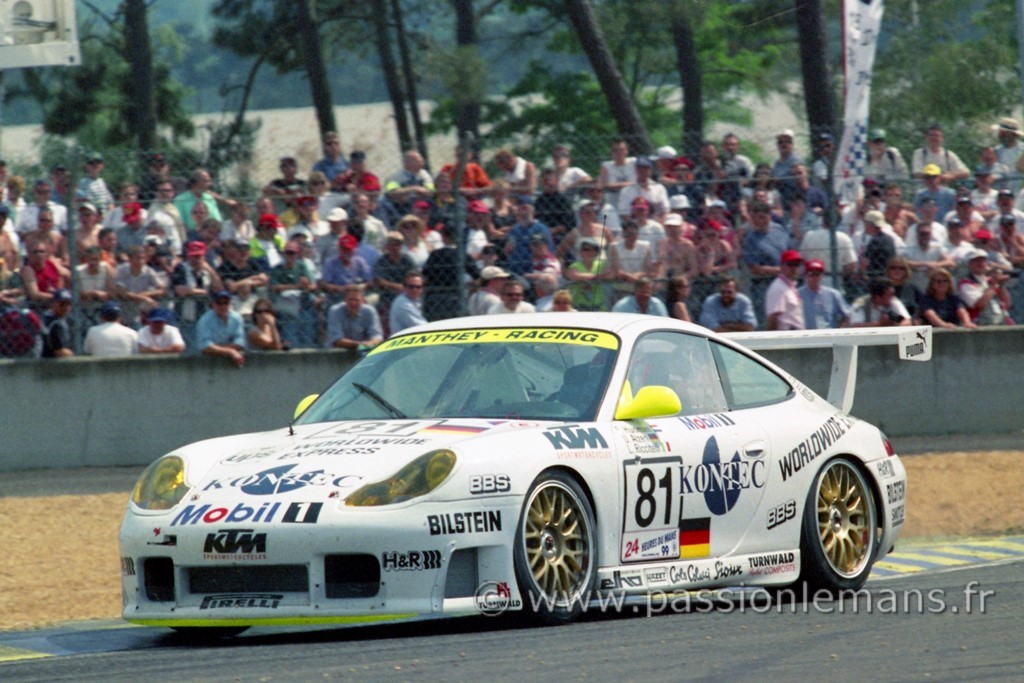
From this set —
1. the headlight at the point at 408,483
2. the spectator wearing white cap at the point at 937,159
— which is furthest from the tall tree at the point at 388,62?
the headlight at the point at 408,483

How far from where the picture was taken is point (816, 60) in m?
21.0

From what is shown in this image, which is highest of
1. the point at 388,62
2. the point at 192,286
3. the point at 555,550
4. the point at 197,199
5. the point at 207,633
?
the point at 388,62

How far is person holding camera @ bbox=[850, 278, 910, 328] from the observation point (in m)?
14.0

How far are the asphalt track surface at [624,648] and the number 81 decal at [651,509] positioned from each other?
29 cm

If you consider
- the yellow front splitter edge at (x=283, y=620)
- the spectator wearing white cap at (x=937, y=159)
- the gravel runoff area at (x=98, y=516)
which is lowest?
the gravel runoff area at (x=98, y=516)

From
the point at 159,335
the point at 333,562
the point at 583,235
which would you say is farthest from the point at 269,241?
the point at 333,562

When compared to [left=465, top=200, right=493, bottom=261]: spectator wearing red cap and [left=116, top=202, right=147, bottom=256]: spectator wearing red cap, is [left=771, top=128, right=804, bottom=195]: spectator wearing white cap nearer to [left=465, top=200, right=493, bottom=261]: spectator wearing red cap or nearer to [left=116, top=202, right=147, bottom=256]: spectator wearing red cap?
[left=465, top=200, right=493, bottom=261]: spectator wearing red cap

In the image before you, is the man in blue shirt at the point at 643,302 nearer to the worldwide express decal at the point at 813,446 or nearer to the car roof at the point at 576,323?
the worldwide express decal at the point at 813,446

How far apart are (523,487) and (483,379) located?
1.03m

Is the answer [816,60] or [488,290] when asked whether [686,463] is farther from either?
[816,60]

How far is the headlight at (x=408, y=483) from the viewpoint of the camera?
6562 millimetres

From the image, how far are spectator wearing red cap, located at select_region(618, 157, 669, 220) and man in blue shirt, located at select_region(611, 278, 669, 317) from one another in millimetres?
1283

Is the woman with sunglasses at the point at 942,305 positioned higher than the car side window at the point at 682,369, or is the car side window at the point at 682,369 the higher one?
the car side window at the point at 682,369

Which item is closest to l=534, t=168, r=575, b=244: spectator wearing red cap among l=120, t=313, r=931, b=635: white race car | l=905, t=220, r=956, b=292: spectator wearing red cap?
l=905, t=220, r=956, b=292: spectator wearing red cap
